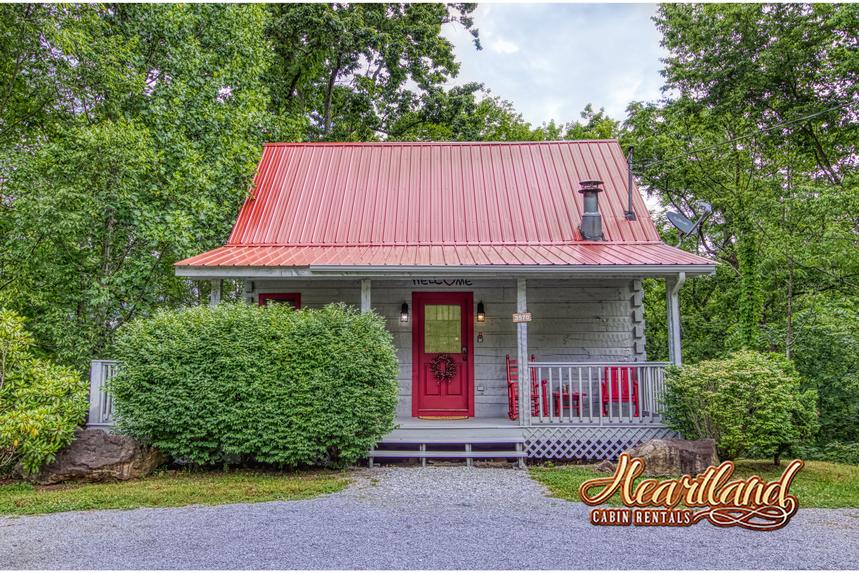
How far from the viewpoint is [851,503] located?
5.44 metres

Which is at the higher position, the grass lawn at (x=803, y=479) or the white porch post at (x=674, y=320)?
the white porch post at (x=674, y=320)

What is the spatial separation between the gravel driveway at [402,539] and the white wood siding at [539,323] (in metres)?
3.60

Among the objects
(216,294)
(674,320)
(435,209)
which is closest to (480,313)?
(435,209)

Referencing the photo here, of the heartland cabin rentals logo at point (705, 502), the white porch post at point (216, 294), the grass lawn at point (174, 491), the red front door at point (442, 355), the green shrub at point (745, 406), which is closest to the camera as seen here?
the heartland cabin rentals logo at point (705, 502)

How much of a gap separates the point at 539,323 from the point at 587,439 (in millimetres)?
2213

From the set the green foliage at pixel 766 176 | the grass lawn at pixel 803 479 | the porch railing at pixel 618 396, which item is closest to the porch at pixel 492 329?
the porch railing at pixel 618 396

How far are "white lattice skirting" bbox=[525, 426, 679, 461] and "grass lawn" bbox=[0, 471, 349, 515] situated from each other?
2650 millimetres

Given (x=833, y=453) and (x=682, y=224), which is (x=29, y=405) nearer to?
(x=682, y=224)

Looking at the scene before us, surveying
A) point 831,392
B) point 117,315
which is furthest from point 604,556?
point 831,392

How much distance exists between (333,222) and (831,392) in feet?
30.8

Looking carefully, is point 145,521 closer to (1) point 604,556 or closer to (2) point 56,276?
(1) point 604,556

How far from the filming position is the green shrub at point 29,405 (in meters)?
5.98

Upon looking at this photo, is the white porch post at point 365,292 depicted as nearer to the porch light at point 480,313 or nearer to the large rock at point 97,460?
the porch light at point 480,313

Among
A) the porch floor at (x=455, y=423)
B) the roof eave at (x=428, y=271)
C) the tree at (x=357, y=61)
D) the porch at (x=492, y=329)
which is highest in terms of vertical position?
the tree at (x=357, y=61)
